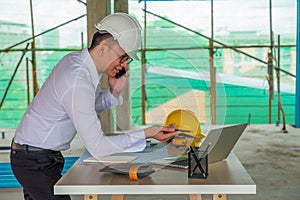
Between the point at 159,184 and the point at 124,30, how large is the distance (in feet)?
1.96

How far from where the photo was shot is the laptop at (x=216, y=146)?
189 cm

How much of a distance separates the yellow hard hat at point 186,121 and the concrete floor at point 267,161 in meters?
1.55

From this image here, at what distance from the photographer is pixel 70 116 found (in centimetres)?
177

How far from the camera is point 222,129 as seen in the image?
1.90m

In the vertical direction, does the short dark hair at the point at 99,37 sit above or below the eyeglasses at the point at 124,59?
above

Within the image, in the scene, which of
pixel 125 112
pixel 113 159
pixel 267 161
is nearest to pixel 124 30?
pixel 113 159

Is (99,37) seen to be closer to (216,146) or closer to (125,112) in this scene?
(216,146)

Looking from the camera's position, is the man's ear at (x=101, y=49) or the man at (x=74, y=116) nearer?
the man at (x=74, y=116)

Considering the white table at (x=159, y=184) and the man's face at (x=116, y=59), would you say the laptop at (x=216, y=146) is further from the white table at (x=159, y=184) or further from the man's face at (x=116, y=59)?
the man's face at (x=116, y=59)

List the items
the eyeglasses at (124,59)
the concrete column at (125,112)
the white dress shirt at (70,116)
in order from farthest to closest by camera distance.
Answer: the concrete column at (125,112) → the eyeglasses at (124,59) → the white dress shirt at (70,116)

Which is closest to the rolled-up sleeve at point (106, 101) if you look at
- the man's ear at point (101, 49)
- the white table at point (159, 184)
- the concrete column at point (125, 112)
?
the concrete column at point (125, 112)

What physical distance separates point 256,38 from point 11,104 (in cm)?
459

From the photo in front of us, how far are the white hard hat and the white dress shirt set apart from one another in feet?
0.52

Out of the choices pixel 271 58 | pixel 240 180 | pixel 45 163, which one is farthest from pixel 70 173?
pixel 271 58
